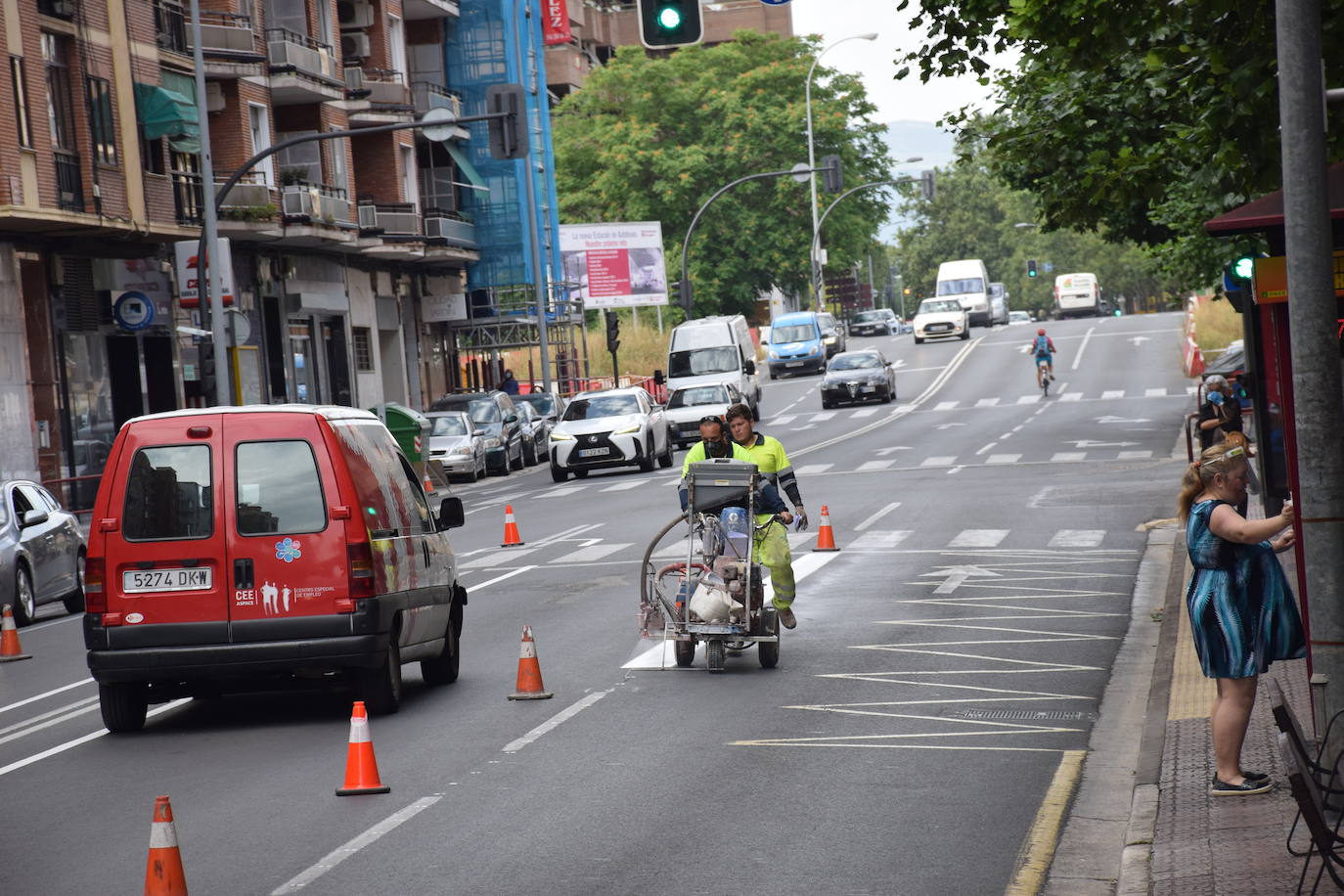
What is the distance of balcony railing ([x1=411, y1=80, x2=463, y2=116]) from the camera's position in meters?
51.2

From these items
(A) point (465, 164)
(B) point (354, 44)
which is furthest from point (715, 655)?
(A) point (465, 164)

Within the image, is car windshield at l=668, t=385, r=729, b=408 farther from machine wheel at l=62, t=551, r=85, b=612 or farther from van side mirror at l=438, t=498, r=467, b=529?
van side mirror at l=438, t=498, r=467, b=529

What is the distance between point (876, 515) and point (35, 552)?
1042 centimetres

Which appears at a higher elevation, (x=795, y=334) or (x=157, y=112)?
(x=157, y=112)

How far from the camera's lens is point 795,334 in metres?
71.2

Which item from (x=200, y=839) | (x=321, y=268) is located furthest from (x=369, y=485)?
(x=321, y=268)

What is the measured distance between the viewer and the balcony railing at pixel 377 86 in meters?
46.0

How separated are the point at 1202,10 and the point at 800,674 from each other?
502 cm

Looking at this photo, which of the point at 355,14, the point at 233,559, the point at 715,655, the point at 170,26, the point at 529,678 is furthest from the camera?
the point at 355,14

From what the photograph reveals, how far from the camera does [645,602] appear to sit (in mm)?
12875

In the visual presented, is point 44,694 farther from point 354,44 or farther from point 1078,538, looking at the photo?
point 354,44

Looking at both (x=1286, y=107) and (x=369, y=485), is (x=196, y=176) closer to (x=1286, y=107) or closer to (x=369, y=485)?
(x=369, y=485)

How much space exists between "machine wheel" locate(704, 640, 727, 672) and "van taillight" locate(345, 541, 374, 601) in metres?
2.63

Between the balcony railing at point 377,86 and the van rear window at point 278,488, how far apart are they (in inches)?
1420
